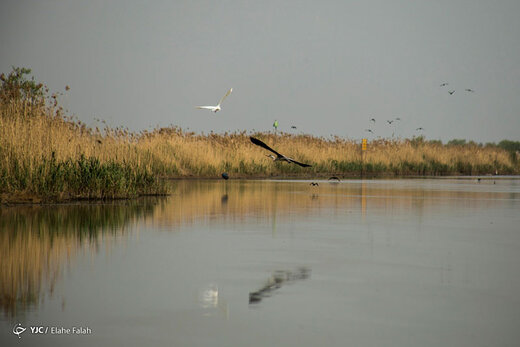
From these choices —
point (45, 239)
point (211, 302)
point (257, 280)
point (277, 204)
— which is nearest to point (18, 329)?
point (211, 302)

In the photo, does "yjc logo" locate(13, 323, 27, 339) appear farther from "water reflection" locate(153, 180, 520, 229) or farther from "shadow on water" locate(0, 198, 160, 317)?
"water reflection" locate(153, 180, 520, 229)

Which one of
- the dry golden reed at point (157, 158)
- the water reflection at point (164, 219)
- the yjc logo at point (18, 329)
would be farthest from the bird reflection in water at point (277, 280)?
the dry golden reed at point (157, 158)

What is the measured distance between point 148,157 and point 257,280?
24.9 meters

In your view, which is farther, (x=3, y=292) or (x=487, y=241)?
(x=487, y=241)

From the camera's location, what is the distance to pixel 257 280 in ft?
21.9

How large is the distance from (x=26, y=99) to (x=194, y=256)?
11.1 metres

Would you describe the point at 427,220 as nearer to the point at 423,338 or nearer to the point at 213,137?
the point at 423,338

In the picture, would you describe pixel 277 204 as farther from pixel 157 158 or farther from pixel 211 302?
pixel 157 158

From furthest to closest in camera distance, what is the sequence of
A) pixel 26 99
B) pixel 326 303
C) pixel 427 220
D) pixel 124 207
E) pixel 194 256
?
pixel 26 99, pixel 124 207, pixel 427 220, pixel 194 256, pixel 326 303

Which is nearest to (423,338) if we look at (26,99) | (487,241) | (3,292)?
(3,292)

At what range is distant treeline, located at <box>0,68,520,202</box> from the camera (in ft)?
50.2

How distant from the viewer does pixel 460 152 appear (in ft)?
167

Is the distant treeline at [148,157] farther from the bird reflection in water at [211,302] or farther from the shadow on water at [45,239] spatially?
the bird reflection in water at [211,302]

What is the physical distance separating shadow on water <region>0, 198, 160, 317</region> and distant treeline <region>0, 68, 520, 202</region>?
110 centimetres
